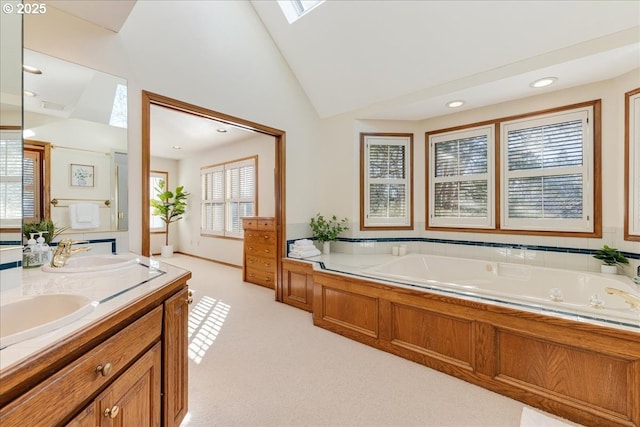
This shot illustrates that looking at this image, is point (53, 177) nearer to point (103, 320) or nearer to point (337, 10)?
point (103, 320)

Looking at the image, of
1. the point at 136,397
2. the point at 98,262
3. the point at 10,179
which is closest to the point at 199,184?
the point at 98,262

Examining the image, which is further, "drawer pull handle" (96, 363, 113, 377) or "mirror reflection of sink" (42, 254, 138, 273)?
"mirror reflection of sink" (42, 254, 138, 273)

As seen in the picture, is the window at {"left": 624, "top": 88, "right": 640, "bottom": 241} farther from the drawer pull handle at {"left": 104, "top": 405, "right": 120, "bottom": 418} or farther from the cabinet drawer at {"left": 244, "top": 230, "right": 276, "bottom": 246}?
the cabinet drawer at {"left": 244, "top": 230, "right": 276, "bottom": 246}

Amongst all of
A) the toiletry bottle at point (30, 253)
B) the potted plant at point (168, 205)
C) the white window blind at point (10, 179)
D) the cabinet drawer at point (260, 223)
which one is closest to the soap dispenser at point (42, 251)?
the toiletry bottle at point (30, 253)

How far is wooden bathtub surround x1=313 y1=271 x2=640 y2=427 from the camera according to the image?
150 centimetres

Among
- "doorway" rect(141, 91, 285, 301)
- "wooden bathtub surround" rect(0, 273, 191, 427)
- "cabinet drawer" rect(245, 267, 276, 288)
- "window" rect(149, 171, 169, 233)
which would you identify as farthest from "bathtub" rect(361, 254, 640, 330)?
"window" rect(149, 171, 169, 233)

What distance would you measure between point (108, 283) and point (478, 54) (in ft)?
10.5

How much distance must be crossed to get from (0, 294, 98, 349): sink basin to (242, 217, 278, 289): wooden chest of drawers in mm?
2967

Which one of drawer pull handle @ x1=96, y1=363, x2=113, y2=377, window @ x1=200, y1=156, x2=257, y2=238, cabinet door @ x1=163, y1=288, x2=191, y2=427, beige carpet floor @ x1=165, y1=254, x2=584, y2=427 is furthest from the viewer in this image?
window @ x1=200, y1=156, x2=257, y2=238

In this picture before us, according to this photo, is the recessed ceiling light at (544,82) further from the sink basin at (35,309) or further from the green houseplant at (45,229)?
the green houseplant at (45,229)

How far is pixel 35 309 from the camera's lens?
0.99 metres

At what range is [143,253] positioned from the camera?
2145 millimetres

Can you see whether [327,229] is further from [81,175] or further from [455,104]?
[81,175]

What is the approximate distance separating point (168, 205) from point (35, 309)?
20.3ft
